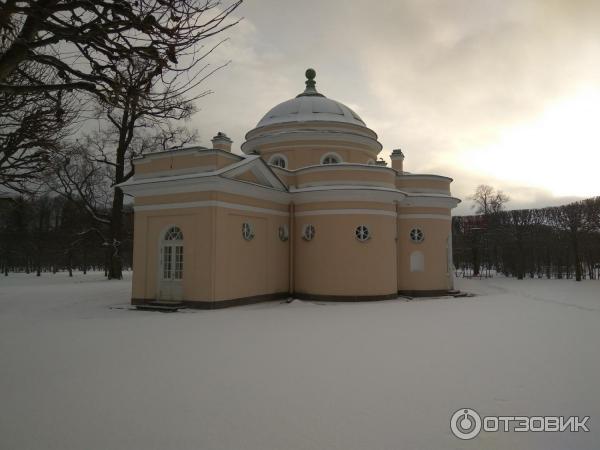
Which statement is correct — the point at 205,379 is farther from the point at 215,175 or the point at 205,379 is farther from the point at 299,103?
the point at 299,103

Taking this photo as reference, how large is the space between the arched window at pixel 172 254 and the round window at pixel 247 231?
6.97 feet

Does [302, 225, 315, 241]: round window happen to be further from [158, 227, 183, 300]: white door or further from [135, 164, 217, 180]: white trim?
[158, 227, 183, 300]: white door

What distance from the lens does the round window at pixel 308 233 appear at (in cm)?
1635

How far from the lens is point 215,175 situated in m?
13.1

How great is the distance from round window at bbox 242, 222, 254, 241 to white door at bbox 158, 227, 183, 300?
6.97ft

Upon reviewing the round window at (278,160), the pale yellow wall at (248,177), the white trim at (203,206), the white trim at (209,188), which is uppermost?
the round window at (278,160)

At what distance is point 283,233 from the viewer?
16547 mm

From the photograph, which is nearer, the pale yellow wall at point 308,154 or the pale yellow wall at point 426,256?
the pale yellow wall at point 426,256

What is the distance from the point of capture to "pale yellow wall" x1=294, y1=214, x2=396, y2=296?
15.8 metres

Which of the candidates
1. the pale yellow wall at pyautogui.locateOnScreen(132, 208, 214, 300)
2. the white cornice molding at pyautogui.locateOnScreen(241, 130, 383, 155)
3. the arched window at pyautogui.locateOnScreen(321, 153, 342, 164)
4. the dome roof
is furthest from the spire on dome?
the pale yellow wall at pyautogui.locateOnScreen(132, 208, 214, 300)

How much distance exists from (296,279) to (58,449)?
43.3 ft

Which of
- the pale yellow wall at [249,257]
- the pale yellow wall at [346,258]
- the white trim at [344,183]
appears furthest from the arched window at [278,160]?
the pale yellow wall at [346,258]

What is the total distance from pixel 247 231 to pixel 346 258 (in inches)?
155

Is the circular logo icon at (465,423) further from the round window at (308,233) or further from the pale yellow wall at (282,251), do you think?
the round window at (308,233)
